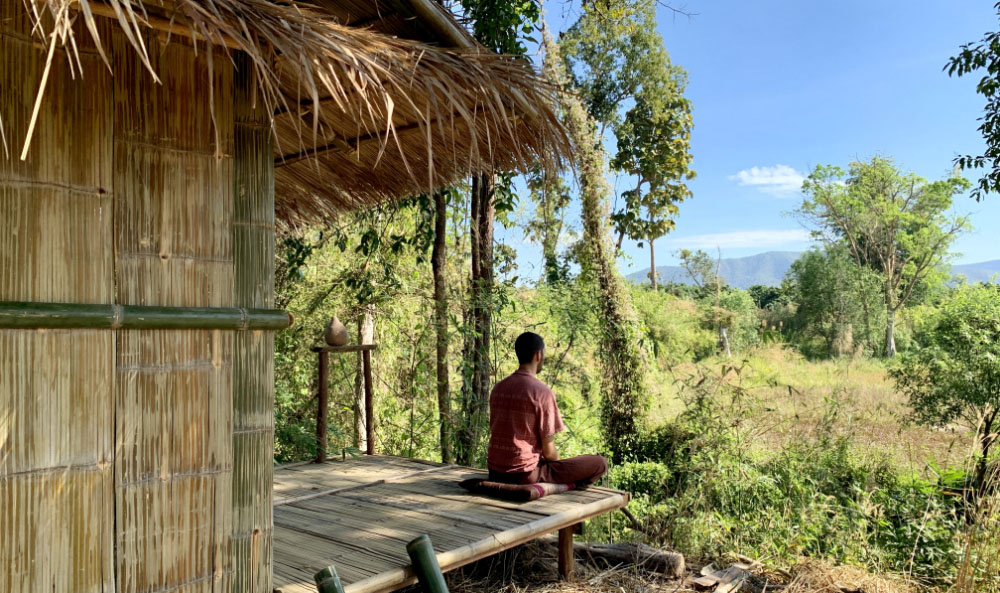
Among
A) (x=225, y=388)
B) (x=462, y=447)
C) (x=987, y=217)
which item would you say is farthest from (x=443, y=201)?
(x=987, y=217)

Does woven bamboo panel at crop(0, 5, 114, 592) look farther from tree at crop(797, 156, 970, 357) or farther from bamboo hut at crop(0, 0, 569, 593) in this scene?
tree at crop(797, 156, 970, 357)

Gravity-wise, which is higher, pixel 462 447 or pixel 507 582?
pixel 462 447

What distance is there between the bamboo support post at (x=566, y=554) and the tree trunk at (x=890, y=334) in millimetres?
22777

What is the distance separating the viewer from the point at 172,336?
83.7 inches

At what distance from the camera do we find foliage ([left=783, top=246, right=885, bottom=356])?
24125 mm

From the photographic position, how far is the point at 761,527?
4688 millimetres

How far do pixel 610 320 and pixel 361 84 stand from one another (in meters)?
6.16

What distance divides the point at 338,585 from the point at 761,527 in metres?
3.31

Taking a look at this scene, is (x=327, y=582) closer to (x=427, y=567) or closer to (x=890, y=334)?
(x=427, y=567)

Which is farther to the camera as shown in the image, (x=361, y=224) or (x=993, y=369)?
(x=361, y=224)

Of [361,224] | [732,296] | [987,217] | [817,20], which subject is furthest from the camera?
[817,20]

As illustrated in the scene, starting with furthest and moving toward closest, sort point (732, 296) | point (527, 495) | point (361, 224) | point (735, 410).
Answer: point (732, 296) < point (361, 224) < point (735, 410) < point (527, 495)

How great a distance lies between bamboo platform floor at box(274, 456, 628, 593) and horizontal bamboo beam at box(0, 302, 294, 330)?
37.5 inches

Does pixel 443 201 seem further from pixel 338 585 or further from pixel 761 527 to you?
pixel 338 585
